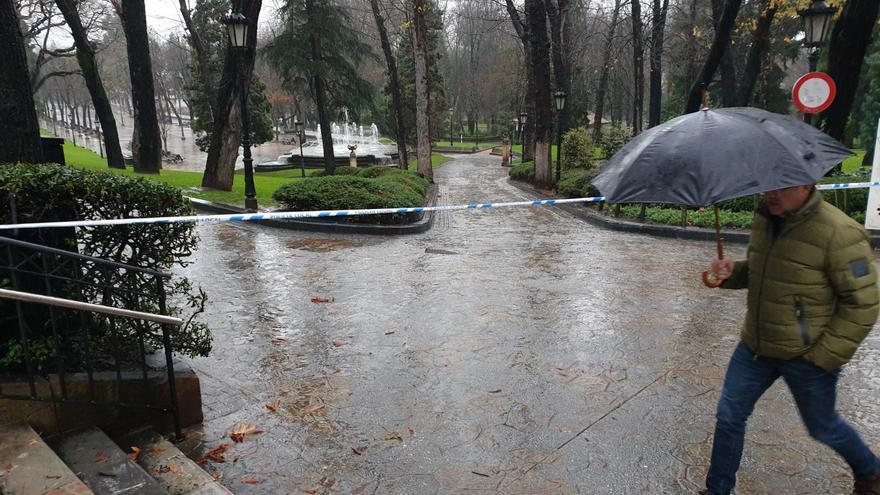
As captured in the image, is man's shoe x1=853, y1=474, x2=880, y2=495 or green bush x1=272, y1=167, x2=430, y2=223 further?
green bush x1=272, y1=167, x2=430, y2=223

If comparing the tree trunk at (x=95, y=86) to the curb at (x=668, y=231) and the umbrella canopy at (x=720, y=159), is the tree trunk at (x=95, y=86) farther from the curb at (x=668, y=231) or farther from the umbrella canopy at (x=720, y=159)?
the umbrella canopy at (x=720, y=159)

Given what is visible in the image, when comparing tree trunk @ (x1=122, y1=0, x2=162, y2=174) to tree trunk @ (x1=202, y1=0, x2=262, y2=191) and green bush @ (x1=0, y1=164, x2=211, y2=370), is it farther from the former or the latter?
green bush @ (x1=0, y1=164, x2=211, y2=370)

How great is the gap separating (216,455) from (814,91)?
36.5 ft

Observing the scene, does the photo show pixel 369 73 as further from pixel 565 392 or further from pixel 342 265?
pixel 565 392

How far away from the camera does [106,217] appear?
392 centimetres

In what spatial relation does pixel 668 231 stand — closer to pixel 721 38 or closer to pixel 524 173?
pixel 721 38

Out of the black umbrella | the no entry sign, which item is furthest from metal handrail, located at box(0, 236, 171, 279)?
the no entry sign

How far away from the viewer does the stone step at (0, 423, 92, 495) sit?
2790 mm

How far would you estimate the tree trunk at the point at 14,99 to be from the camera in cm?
426

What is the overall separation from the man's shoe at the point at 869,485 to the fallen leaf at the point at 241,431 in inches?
143

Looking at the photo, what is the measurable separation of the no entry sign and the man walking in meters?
9.07

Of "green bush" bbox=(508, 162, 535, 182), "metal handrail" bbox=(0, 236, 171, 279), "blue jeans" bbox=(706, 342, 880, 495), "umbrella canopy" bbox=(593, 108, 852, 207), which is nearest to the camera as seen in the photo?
"umbrella canopy" bbox=(593, 108, 852, 207)

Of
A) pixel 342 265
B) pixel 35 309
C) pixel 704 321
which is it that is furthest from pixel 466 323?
pixel 35 309


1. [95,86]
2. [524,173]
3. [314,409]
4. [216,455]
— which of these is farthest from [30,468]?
[95,86]
